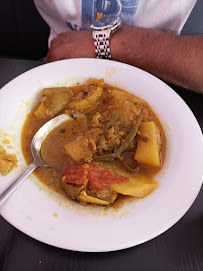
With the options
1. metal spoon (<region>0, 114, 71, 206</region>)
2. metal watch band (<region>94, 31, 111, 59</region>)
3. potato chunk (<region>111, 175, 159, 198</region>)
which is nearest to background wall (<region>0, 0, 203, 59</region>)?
metal watch band (<region>94, 31, 111, 59</region>)

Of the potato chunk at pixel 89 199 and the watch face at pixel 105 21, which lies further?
the watch face at pixel 105 21

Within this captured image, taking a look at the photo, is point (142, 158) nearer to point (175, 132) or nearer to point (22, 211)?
point (175, 132)

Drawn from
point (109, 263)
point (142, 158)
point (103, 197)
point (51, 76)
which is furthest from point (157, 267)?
point (51, 76)

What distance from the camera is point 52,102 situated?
1.81 meters

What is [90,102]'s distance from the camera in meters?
1.86

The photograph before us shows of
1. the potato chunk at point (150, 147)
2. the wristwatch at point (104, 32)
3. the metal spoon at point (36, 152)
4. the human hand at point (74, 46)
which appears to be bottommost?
the metal spoon at point (36, 152)

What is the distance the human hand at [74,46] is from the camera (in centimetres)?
233

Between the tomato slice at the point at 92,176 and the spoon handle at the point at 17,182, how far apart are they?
0.18m

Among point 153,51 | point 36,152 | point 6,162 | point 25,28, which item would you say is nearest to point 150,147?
point 36,152

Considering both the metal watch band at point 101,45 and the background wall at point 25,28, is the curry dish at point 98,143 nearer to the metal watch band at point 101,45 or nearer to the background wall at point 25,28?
the metal watch band at point 101,45

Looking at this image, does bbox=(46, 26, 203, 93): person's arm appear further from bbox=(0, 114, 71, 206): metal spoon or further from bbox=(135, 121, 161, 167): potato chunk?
bbox=(0, 114, 71, 206): metal spoon

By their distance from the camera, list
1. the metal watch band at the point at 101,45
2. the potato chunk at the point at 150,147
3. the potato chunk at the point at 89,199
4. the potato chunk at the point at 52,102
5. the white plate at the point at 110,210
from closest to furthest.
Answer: the white plate at the point at 110,210 < the potato chunk at the point at 89,199 < the potato chunk at the point at 150,147 < the potato chunk at the point at 52,102 < the metal watch band at the point at 101,45

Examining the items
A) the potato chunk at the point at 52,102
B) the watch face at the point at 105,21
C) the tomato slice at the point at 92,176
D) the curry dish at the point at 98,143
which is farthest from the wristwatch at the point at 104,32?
the tomato slice at the point at 92,176

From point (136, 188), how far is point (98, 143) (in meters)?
0.38
